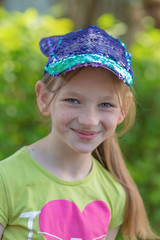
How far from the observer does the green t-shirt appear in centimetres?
199

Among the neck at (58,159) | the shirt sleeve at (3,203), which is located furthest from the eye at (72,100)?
the shirt sleeve at (3,203)

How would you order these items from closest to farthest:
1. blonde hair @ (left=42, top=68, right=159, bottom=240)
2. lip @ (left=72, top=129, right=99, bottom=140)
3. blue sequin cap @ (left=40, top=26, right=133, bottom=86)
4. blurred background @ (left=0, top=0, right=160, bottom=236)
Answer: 1. blue sequin cap @ (left=40, top=26, right=133, bottom=86)
2. lip @ (left=72, top=129, right=99, bottom=140)
3. blonde hair @ (left=42, top=68, right=159, bottom=240)
4. blurred background @ (left=0, top=0, right=160, bottom=236)

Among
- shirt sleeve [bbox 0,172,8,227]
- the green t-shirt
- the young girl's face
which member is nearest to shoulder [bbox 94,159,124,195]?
the green t-shirt

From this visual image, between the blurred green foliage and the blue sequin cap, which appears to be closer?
the blue sequin cap

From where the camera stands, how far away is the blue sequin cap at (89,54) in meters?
1.91

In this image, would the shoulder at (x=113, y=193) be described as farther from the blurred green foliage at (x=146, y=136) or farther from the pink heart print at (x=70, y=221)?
the blurred green foliage at (x=146, y=136)

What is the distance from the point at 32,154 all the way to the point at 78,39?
68 cm

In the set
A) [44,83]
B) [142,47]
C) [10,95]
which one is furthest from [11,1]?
[44,83]

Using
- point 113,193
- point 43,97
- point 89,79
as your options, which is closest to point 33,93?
point 43,97

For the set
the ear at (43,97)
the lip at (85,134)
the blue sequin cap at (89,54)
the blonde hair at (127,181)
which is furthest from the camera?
the blonde hair at (127,181)

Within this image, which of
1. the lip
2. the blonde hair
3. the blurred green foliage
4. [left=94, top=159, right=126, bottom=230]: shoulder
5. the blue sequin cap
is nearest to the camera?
the blue sequin cap

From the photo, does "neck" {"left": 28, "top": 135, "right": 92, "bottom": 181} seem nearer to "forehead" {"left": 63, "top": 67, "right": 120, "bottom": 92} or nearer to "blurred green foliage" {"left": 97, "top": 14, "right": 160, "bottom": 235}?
"forehead" {"left": 63, "top": 67, "right": 120, "bottom": 92}

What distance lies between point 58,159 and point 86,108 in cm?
40

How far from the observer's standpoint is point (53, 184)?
6.87ft
